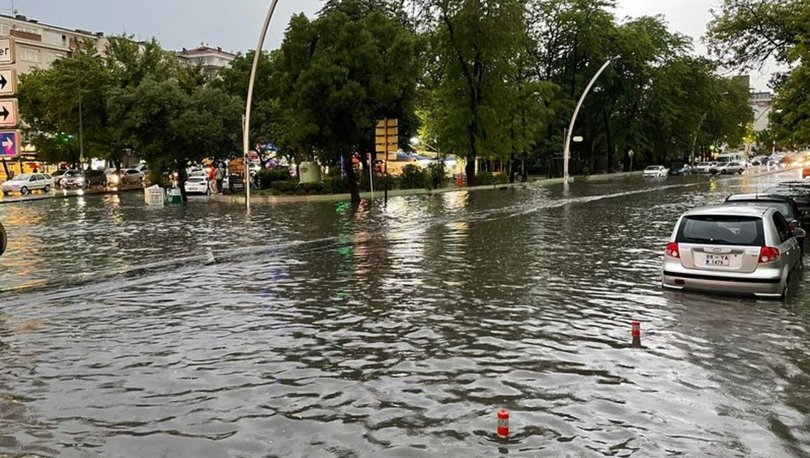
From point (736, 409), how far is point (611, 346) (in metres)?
2.16

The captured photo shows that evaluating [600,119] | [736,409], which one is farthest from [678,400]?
[600,119]

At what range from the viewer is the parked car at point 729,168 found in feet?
262

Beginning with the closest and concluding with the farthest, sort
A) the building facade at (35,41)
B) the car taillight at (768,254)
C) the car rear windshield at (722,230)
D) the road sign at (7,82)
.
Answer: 1. the car taillight at (768,254)
2. the car rear windshield at (722,230)
3. the road sign at (7,82)
4. the building facade at (35,41)

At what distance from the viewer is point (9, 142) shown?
1090 cm

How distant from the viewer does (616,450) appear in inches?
207

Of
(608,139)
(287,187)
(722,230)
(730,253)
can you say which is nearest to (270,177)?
(287,187)

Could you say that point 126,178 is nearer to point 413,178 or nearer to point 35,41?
point 413,178

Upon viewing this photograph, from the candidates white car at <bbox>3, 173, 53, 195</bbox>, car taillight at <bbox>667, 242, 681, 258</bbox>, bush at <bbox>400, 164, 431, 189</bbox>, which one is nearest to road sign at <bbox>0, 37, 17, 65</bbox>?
car taillight at <bbox>667, 242, 681, 258</bbox>

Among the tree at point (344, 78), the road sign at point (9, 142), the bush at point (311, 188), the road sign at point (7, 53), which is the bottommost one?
the bush at point (311, 188)

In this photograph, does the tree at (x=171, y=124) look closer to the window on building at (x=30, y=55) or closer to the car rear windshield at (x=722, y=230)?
the car rear windshield at (x=722, y=230)

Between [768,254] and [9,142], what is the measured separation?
11856mm

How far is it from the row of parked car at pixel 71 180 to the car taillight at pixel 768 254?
53.8 m

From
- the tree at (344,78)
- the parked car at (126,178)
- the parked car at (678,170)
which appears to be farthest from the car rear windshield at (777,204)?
the parked car at (678,170)

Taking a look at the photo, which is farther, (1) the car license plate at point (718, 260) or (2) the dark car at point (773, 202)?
(2) the dark car at point (773, 202)
